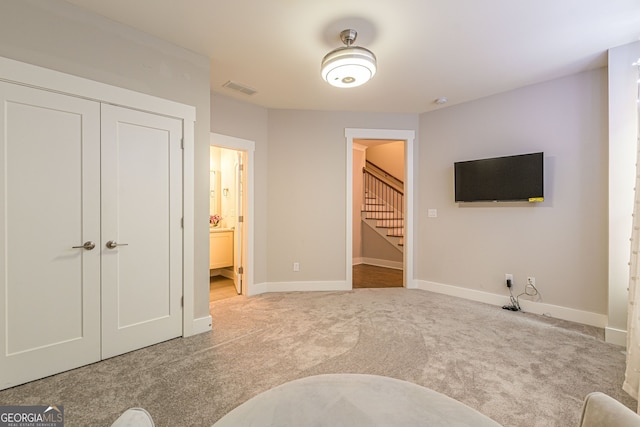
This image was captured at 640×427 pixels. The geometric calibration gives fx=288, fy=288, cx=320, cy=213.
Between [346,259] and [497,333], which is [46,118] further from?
[497,333]

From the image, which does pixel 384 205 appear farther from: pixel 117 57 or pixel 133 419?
pixel 133 419

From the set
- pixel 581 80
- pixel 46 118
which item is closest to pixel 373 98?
pixel 581 80

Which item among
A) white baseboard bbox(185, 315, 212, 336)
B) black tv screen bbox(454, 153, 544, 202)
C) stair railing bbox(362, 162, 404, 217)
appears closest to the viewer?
white baseboard bbox(185, 315, 212, 336)

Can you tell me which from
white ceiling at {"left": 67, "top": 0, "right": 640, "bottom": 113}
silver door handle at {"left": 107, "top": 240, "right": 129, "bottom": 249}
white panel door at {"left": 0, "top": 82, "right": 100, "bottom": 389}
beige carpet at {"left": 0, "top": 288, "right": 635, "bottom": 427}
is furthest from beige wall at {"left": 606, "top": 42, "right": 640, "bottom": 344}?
white panel door at {"left": 0, "top": 82, "right": 100, "bottom": 389}

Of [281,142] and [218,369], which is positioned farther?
[281,142]

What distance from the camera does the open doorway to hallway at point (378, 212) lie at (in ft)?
22.4

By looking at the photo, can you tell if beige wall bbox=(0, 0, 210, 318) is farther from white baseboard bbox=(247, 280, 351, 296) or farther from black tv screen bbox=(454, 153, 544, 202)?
black tv screen bbox=(454, 153, 544, 202)

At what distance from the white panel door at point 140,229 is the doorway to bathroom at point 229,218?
4.12ft

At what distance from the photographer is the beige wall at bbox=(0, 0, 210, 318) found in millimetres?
2039

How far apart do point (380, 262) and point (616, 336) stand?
4.56 metres

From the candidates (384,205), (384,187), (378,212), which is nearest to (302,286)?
(378,212)

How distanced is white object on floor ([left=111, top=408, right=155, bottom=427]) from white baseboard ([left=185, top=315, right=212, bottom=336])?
2.30m

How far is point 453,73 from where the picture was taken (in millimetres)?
3307

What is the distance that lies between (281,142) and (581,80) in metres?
3.78
